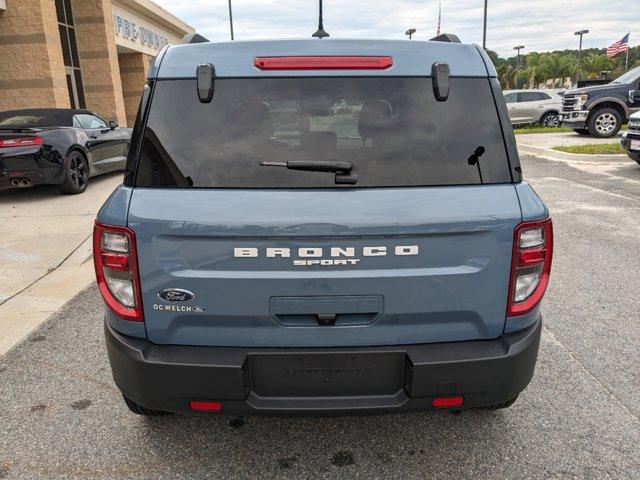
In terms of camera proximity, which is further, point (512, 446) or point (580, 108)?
point (580, 108)

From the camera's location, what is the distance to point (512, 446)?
8.44ft

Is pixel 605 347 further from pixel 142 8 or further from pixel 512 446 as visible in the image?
pixel 142 8

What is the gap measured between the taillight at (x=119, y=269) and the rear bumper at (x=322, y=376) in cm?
17

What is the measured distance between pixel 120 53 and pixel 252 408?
91.4 ft

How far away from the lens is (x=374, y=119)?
2.17 metres

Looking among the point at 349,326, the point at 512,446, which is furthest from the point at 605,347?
the point at 349,326

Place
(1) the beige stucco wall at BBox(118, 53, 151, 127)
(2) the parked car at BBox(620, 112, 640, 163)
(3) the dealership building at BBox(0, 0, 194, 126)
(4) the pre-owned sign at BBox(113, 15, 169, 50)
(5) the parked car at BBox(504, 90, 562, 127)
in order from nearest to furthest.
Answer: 1. (2) the parked car at BBox(620, 112, 640, 163)
2. (3) the dealership building at BBox(0, 0, 194, 126)
3. (5) the parked car at BBox(504, 90, 562, 127)
4. (4) the pre-owned sign at BBox(113, 15, 169, 50)
5. (1) the beige stucco wall at BBox(118, 53, 151, 127)

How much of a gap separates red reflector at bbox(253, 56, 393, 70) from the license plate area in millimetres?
1179

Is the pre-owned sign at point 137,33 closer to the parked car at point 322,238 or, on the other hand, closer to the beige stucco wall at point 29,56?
the beige stucco wall at point 29,56

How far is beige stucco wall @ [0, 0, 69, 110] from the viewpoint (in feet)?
49.0

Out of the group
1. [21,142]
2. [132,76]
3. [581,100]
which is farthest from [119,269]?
[132,76]

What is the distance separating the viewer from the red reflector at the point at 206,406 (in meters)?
2.10

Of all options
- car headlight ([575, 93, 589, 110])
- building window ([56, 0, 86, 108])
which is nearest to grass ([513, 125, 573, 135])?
car headlight ([575, 93, 589, 110])

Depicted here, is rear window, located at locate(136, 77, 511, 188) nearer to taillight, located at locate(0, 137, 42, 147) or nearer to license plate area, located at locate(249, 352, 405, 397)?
license plate area, located at locate(249, 352, 405, 397)
